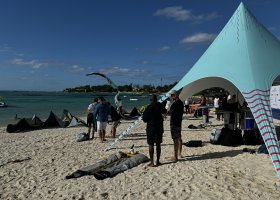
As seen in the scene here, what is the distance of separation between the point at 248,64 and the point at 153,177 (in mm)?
3482

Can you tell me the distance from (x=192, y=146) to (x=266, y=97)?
304 centimetres

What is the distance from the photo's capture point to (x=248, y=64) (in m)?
7.11

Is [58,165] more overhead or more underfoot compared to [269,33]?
more underfoot

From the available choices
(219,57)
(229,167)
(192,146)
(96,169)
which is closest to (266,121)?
(229,167)

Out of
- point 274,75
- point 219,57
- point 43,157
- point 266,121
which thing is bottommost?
point 43,157

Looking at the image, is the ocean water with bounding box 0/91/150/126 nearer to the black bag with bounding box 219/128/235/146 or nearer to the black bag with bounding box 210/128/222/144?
the black bag with bounding box 210/128/222/144

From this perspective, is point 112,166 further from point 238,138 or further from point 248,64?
point 238,138

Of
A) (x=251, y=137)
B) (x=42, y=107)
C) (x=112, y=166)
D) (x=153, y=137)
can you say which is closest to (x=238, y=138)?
(x=251, y=137)

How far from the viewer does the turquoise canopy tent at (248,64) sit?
20.2ft

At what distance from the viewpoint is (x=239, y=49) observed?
7.62 meters

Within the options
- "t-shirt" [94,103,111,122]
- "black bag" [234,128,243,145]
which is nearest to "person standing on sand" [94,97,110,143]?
"t-shirt" [94,103,111,122]

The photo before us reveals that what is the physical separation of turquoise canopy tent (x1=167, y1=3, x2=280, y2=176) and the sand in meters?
0.82

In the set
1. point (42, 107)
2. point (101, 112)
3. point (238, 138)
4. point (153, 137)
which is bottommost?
point (42, 107)

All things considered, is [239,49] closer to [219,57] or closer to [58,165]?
[219,57]
